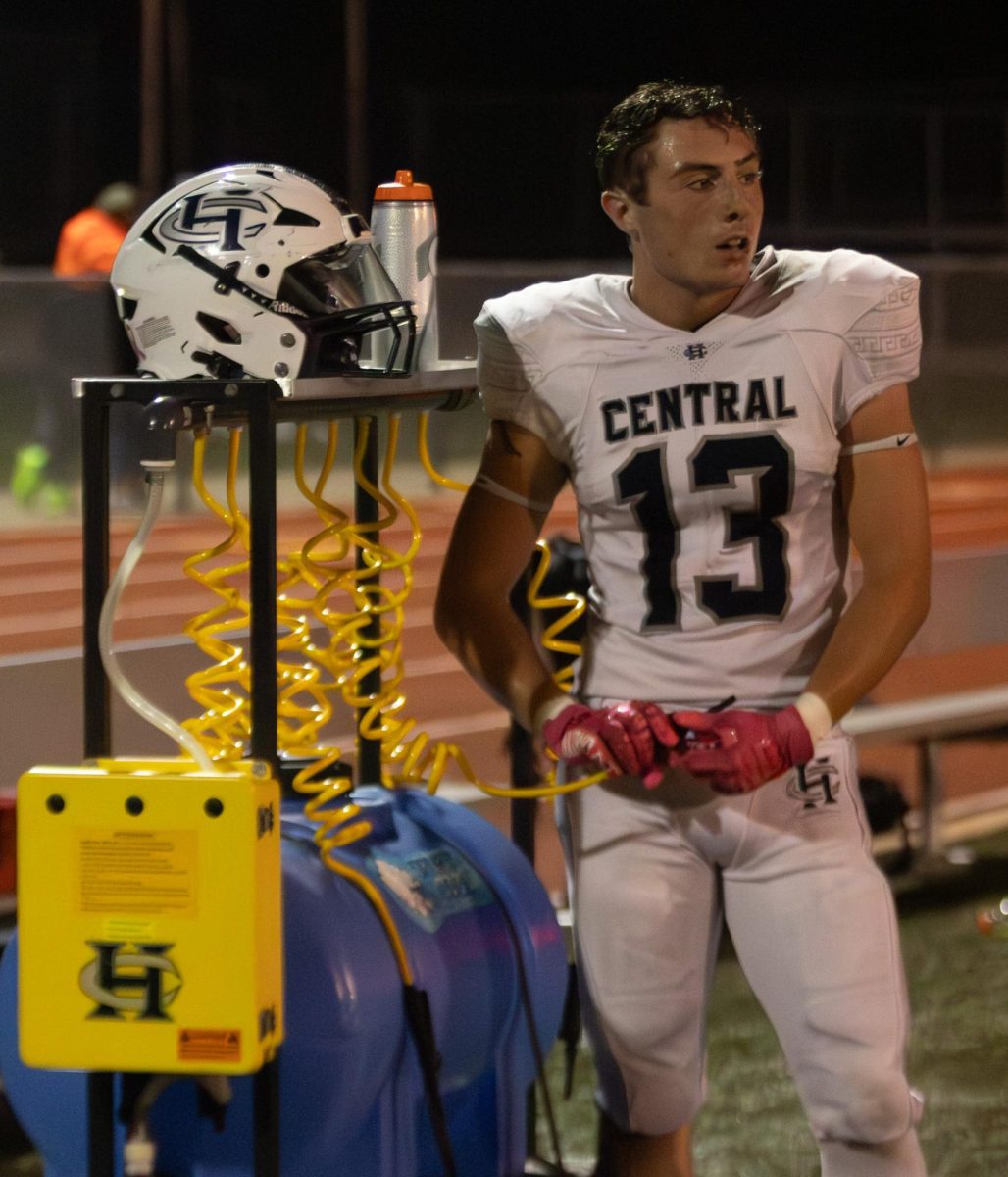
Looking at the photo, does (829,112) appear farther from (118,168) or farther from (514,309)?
(514,309)

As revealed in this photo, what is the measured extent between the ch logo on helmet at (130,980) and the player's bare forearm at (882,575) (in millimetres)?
818

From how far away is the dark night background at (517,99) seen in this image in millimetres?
18672

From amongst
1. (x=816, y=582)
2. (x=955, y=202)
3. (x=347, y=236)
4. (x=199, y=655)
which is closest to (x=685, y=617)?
(x=816, y=582)

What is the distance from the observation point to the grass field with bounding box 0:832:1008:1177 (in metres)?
3.41

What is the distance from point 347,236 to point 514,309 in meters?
0.25

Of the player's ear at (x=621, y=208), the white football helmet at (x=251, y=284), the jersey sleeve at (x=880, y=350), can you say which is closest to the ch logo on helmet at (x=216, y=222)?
the white football helmet at (x=251, y=284)

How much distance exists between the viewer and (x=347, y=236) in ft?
7.80

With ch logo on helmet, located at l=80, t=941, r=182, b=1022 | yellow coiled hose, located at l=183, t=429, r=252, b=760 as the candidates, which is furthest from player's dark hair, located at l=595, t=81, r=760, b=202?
ch logo on helmet, located at l=80, t=941, r=182, b=1022

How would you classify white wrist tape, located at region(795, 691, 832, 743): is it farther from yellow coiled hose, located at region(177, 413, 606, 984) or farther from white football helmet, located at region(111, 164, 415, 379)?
white football helmet, located at region(111, 164, 415, 379)

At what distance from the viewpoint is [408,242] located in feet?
8.27

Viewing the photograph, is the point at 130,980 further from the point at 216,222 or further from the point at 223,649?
the point at 216,222

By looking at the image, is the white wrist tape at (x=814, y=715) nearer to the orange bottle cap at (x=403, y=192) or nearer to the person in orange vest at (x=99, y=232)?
the orange bottle cap at (x=403, y=192)

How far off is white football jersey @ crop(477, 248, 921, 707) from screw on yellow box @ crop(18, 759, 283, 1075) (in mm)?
579

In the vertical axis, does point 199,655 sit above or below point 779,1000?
above
